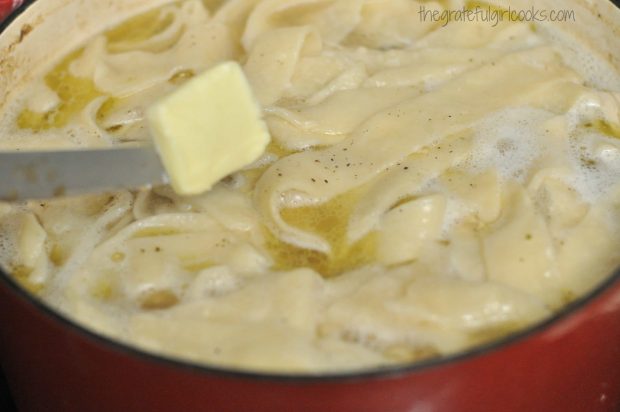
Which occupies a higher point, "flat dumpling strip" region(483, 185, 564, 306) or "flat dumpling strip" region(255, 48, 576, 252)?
"flat dumpling strip" region(255, 48, 576, 252)

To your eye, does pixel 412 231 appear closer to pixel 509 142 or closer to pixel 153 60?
pixel 509 142

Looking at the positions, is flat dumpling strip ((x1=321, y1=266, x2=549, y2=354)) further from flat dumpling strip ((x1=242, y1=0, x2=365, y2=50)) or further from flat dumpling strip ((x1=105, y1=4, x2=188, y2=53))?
flat dumpling strip ((x1=105, y1=4, x2=188, y2=53))

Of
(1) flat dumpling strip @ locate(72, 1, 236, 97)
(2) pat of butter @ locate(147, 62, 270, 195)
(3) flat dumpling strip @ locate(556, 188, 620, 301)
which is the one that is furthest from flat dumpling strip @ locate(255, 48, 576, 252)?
(1) flat dumpling strip @ locate(72, 1, 236, 97)

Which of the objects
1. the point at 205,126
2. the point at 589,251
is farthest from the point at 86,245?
the point at 589,251

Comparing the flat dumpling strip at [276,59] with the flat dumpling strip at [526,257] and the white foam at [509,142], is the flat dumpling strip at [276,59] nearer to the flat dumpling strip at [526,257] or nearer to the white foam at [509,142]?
the white foam at [509,142]

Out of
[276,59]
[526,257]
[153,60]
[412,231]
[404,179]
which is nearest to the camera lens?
[526,257]

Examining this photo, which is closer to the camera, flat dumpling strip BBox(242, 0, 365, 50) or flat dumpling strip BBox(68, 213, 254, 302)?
flat dumpling strip BBox(68, 213, 254, 302)

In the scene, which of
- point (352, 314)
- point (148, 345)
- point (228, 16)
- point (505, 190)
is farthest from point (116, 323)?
point (228, 16)
